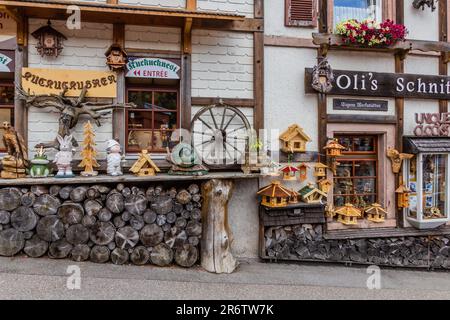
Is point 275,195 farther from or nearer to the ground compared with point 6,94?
nearer to the ground

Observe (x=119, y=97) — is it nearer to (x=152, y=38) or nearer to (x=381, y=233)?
(x=152, y=38)

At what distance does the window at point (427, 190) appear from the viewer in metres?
5.75

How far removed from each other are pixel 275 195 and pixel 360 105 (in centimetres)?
235

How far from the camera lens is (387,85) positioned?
5695 mm

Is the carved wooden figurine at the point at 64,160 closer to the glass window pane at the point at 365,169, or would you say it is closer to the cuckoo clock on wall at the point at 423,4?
the glass window pane at the point at 365,169

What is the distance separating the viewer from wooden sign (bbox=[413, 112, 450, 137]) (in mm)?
5871

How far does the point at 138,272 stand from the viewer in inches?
165

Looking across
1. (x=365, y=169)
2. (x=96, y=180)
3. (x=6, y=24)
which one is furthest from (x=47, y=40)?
(x=365, y=169)

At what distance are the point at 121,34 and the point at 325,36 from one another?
3374mm

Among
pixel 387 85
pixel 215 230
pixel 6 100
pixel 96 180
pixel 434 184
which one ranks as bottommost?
pixel 215 230

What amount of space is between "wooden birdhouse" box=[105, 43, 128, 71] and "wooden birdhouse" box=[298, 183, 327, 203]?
11.5 feet

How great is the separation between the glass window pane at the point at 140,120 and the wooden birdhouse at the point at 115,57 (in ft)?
2.43

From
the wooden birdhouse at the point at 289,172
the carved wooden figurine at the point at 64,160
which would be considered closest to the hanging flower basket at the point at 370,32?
the wooden birdhouse at the point at 289,172

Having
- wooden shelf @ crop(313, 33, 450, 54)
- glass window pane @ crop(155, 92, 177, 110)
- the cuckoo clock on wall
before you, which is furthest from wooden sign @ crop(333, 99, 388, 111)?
glass window pane @ crop(155, 92, 177, 110)
